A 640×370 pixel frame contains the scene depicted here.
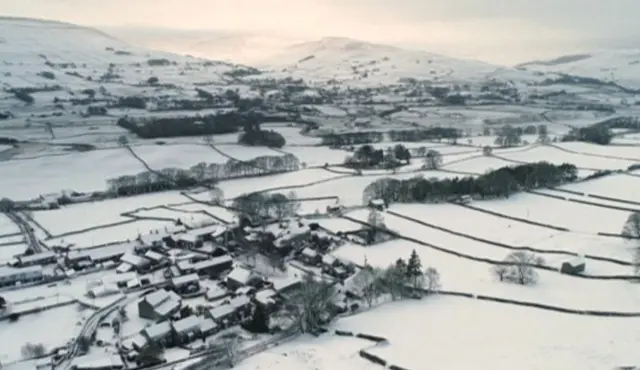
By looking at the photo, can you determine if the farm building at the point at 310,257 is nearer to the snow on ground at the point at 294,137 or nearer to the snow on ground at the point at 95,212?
the snow on ground at the point at 95,212

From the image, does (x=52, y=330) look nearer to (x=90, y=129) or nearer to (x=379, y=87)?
(x=90, y=129)

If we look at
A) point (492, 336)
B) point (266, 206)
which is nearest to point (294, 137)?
point (266, 206)

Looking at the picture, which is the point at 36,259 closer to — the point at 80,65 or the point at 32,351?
the point at 32,351

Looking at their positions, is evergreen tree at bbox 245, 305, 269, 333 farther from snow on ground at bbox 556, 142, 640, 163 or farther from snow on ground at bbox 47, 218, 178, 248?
snow on ground at bbox 556, 142, 640, 163

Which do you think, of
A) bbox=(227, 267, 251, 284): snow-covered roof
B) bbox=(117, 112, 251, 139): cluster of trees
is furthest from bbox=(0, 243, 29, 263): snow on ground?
bbox=(117, 112, 251, 139): cluster of trees

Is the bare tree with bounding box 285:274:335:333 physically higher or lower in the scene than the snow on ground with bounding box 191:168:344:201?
lower

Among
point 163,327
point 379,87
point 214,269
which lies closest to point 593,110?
point 379,87

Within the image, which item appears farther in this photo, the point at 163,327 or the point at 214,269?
the point at 214,269
